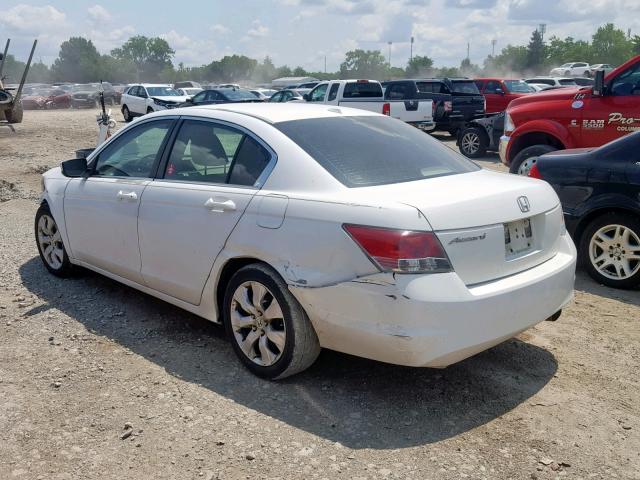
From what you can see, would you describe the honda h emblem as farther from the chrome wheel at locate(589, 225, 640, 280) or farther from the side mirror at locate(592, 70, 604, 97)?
the side mirror at locate(592, 70, 604, 97)

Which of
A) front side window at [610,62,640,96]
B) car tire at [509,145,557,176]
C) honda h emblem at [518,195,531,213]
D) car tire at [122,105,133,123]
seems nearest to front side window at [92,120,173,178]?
honda h emblem at [518,195,531,213]

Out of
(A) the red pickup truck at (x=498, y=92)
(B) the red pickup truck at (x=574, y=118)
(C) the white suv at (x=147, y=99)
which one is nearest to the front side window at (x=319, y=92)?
(A) the red pickup truck at (x=498, y=92)

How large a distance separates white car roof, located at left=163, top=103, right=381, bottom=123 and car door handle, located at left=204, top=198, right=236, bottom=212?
1.96ft

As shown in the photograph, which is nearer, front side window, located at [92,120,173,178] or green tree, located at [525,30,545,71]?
front side window, located at [92,120,173,178]

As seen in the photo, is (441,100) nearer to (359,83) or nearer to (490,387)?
(359,83)

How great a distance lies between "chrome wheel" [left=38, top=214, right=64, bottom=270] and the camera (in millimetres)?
5863

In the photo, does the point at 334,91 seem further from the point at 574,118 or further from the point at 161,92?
the point at 161,92

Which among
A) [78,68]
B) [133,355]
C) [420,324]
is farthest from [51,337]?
[78,68]

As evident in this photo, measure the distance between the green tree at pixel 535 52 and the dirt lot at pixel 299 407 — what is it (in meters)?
94.4

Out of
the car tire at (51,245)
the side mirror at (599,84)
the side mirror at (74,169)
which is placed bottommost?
the car tire at (51,245)

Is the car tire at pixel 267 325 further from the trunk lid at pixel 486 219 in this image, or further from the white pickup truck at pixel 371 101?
the white pickup truck at pixel 371 101

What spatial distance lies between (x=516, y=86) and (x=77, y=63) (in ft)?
340

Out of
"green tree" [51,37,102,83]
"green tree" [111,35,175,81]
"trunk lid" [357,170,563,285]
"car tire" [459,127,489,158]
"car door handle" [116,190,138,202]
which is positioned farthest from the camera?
"green tree" [111,35,175,81]

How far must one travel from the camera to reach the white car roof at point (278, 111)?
428 centimetres
